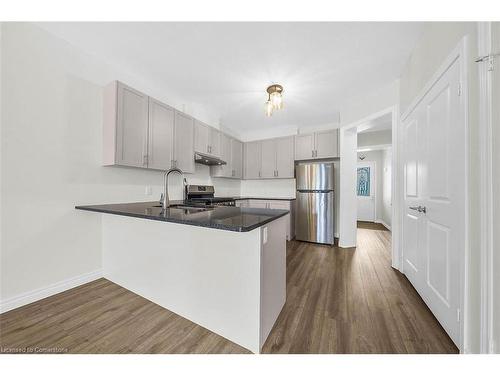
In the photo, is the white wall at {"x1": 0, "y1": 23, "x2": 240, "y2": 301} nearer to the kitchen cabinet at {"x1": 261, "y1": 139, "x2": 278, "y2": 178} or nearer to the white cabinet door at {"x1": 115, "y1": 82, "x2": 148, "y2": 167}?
the white cabinet door at {"x1": 115, "y1": 82, "x2": 148, "y2": 167}

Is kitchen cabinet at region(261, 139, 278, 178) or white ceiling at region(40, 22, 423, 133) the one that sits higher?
white ceiling at region(40, 22, 423, 133)

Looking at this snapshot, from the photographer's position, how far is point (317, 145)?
398cm

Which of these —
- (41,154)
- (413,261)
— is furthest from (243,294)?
(41,154)

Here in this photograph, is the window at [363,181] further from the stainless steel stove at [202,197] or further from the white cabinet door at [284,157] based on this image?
the stainless steel stove at [202,197]

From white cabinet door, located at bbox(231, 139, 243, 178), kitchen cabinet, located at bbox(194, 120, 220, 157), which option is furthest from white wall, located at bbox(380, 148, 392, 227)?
kitchen cabinet, located at bbox(194, 120, 220, 157)

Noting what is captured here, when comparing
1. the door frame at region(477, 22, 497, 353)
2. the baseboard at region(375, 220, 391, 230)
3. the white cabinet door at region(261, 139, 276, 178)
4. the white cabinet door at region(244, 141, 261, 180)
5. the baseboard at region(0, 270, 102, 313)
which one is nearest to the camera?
the door frame at region(477, 22, 497, 353)

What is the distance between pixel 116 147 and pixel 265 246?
1.97 meters

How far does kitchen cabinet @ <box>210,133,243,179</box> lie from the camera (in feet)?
13.0

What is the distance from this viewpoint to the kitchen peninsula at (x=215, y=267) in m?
1.17

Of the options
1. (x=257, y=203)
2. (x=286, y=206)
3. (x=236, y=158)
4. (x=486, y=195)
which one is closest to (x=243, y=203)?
(x=257, y=203)

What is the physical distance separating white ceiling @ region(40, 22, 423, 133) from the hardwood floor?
8.49 ft

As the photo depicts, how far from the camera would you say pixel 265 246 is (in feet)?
4.03

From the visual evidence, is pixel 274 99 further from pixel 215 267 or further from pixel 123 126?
pixel 215 267
